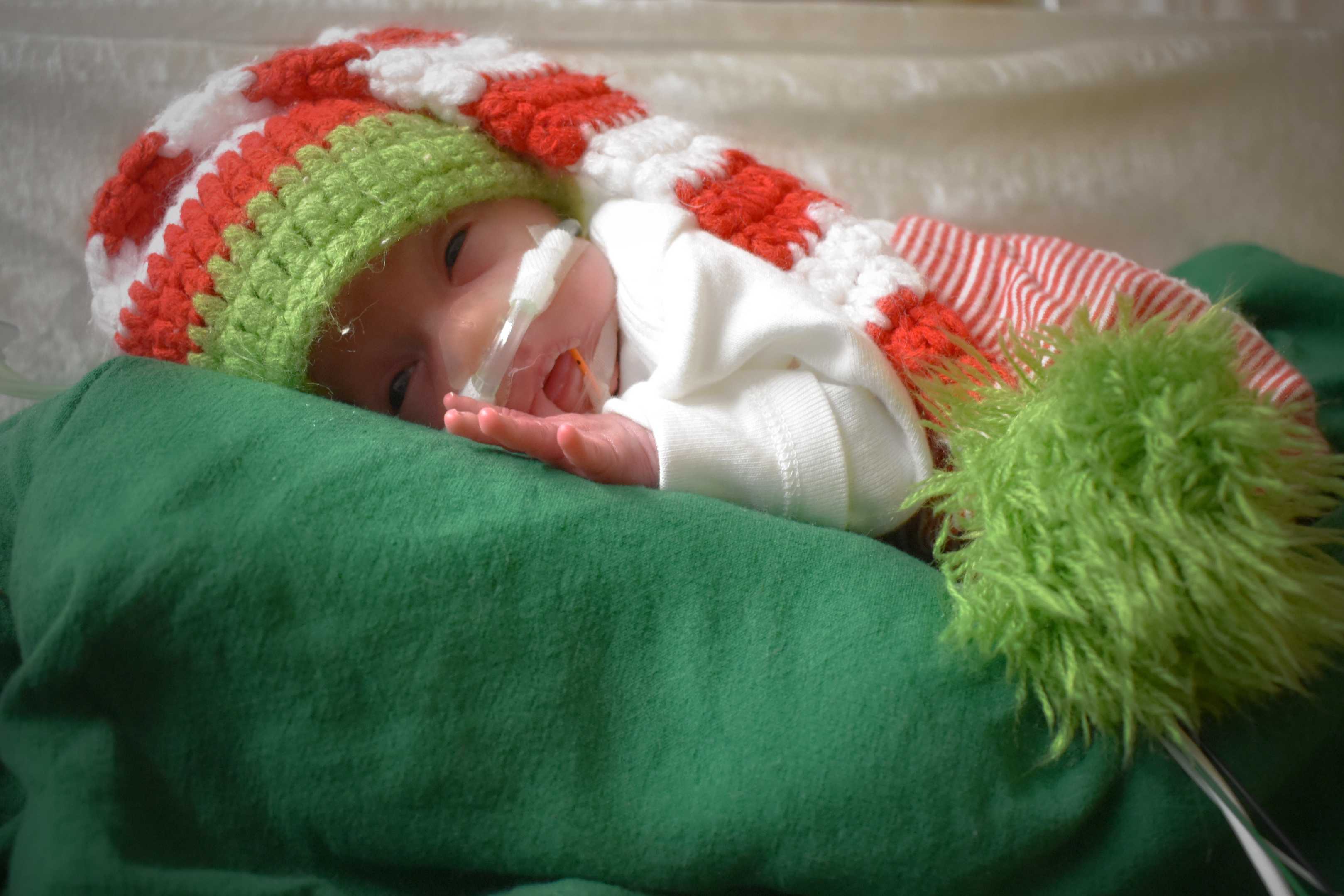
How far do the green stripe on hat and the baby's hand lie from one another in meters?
0.18

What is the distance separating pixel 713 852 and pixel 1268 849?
0.35 metres

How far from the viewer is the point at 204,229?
0.84 meters

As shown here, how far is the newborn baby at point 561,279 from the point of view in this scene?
0.79 metres

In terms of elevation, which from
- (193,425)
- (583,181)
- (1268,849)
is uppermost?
(583,181)

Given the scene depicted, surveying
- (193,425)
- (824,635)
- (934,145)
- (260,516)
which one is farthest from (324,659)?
(934,145)

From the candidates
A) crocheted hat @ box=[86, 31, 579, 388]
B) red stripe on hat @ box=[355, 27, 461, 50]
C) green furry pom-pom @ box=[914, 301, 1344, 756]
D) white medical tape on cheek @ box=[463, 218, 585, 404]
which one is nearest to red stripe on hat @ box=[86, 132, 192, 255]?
crocheted hat @ box=[86, 31, 579, 388]

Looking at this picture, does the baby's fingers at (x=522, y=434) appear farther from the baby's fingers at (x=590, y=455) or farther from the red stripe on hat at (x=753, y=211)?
the red stripe on hat at (x=753, y=211)

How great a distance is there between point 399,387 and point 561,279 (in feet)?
0.70

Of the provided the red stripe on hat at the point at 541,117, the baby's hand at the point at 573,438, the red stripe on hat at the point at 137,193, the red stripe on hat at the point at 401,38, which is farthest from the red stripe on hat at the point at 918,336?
the red stripe on hat at the point at 137,193

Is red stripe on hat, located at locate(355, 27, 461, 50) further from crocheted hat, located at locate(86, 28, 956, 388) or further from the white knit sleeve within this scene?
the white knit sleeve

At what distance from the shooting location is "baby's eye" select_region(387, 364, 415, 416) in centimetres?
92

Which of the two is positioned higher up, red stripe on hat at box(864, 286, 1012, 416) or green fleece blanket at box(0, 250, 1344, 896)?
red stripe on hat at box(864, 286, 1012, 416)

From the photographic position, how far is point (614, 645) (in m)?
0.60

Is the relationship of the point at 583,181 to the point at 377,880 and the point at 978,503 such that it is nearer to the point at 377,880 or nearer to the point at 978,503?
the point at 978,503
